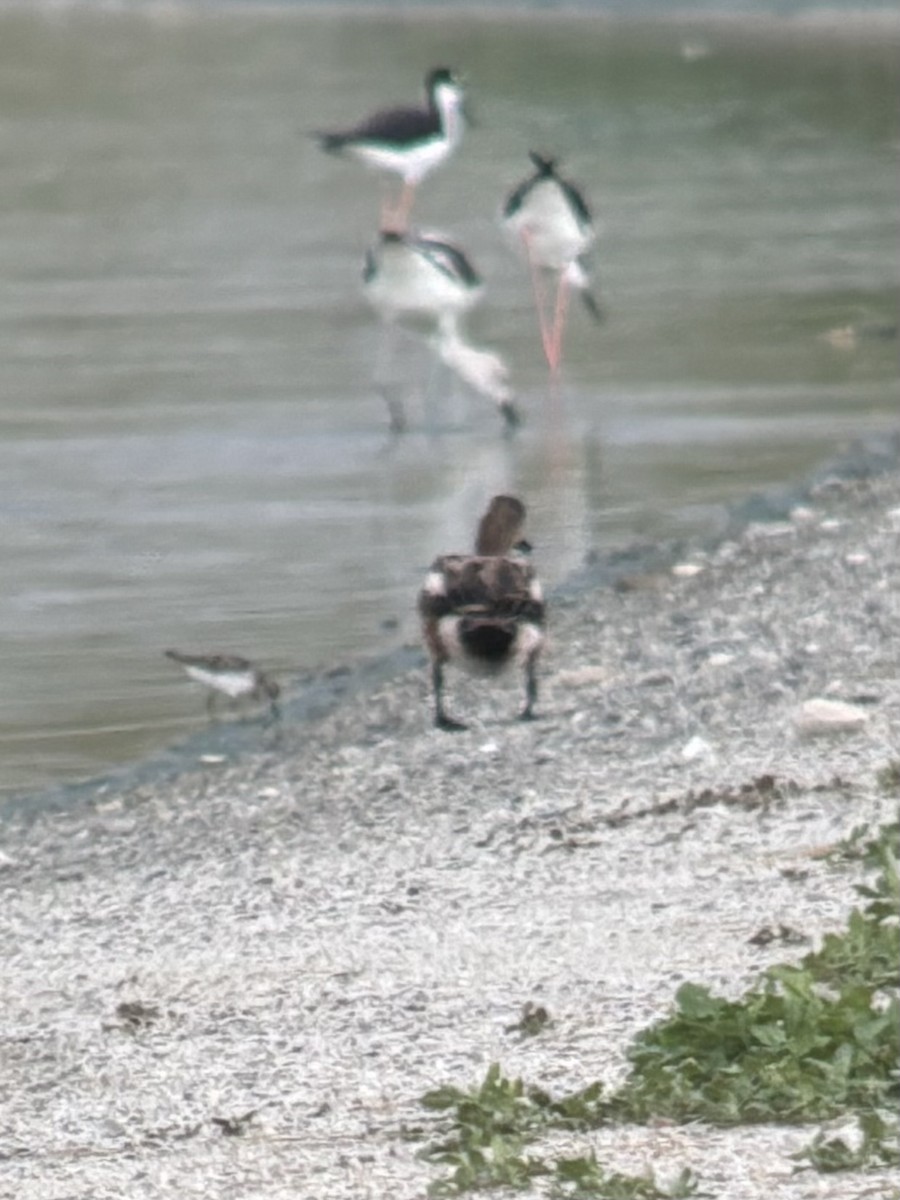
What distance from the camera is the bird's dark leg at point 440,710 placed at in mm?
9195

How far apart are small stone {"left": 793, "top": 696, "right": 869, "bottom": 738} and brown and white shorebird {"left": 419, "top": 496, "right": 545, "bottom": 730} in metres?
0.97

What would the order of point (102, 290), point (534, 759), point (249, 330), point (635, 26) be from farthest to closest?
point (635, 26) → point (102, 290) → point (249, 330) → point (534, 759)

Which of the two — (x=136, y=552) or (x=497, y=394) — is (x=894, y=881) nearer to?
(x=136, y=552)

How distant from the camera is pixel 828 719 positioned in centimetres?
836

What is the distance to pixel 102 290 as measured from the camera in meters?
19.3

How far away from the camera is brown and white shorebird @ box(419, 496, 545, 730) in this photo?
9.13m

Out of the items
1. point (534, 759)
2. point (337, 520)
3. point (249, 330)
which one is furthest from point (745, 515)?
point (249, 330)

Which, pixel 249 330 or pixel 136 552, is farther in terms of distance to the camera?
pixel 249 330

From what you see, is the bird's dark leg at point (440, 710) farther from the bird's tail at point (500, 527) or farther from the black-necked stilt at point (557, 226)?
the black-necked stilt at point (557, 226)

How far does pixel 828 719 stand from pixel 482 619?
1.22 meters

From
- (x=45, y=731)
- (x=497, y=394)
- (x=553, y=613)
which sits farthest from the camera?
(x=497, y=394)

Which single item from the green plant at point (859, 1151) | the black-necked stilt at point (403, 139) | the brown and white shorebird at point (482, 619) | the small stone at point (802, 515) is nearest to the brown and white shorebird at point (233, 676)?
the brown and white shorebird at point (482, 619)

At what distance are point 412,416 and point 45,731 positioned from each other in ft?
18.4

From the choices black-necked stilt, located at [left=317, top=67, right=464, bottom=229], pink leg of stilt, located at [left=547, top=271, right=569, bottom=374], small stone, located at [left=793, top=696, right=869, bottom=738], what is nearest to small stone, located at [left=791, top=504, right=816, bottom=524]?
small stone, located at [left=793, top=696, right=869, bottom=738]
